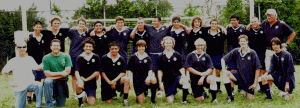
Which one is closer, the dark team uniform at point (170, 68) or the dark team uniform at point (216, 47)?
the dark team uniform at point (170, 68)

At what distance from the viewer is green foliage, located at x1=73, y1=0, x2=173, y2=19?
17500mm

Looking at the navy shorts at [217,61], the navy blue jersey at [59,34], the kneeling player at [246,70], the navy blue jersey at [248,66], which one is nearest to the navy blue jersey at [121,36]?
the navy blue jersey at [59,34]

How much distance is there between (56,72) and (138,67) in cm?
164

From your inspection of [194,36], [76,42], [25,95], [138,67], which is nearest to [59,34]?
[76,42]

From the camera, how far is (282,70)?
17.1 ft

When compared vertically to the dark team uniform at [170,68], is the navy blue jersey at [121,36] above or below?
above

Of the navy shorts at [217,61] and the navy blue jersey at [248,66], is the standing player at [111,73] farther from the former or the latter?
the navy blue jersey at [248,66]

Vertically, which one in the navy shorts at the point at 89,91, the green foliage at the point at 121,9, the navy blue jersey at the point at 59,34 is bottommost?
the navy shorts at the point at 89,91

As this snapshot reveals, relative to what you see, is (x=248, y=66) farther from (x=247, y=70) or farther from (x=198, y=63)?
(x=198, y=63)

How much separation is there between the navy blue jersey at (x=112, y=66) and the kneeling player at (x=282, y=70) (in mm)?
2918

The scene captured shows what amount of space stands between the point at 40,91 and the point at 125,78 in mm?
1647

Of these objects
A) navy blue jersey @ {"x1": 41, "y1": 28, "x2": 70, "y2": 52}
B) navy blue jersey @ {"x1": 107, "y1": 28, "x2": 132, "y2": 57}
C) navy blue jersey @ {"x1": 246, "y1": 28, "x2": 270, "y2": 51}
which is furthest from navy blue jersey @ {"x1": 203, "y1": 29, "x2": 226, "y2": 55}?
navy blue jersey @ {"x1": 41, "y1": 28, "x2": 70, "y2": 52}

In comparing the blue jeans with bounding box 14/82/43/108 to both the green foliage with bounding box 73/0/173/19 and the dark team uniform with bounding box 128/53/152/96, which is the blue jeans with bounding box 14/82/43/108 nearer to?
the dark team uniform with bounding box 128/53/152/96

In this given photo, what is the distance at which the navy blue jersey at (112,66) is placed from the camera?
5402mm
